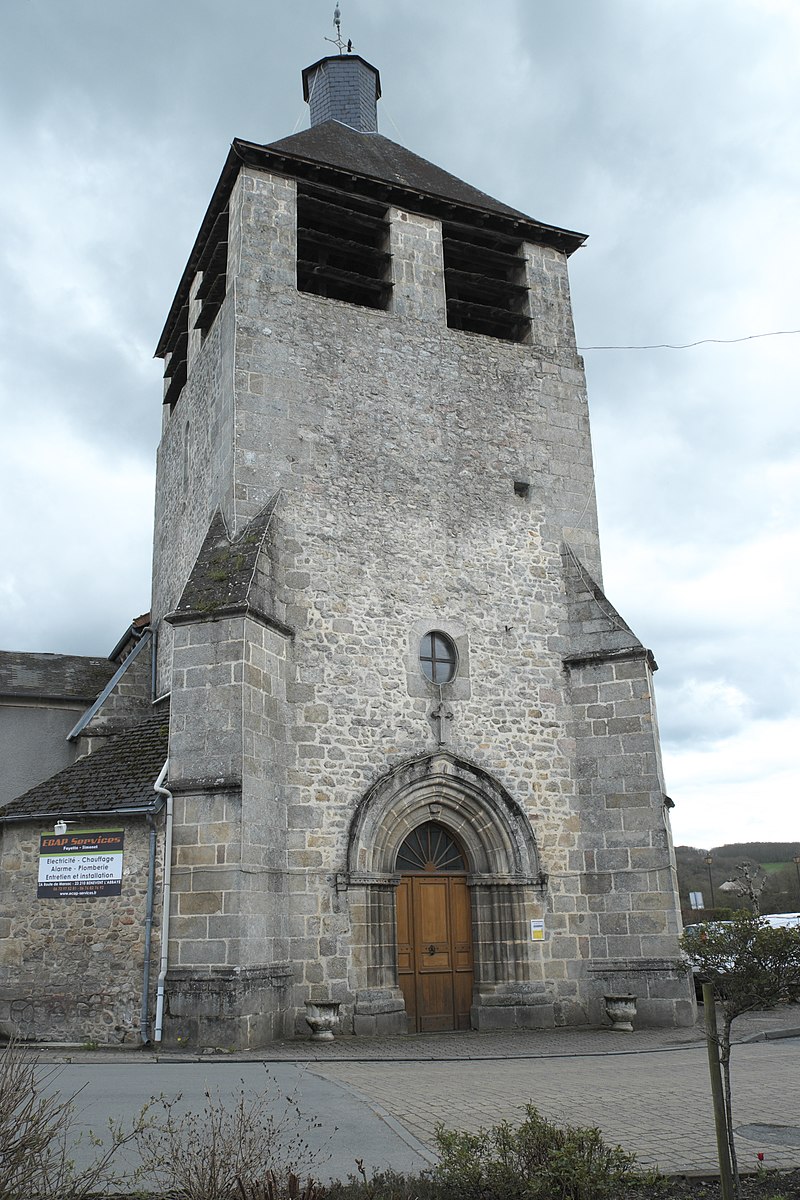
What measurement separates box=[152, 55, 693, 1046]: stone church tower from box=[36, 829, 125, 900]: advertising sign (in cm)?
101

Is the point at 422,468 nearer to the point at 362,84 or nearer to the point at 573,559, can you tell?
the point at 573,559

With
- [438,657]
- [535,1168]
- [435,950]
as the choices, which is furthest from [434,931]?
[535,1168]

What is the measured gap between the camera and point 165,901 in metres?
10.8

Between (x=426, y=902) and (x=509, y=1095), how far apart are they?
17.4 ft

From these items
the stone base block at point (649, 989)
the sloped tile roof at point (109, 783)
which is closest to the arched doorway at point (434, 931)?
the stone base block at point (649, 989)

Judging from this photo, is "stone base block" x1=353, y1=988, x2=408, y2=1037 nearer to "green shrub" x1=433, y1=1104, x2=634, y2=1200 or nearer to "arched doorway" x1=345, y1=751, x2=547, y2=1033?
"arched doorway" x1=345, y1=751, x2=547, y2=1033

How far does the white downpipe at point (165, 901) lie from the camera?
34.0ft

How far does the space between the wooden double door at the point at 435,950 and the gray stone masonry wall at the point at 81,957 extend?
321cm

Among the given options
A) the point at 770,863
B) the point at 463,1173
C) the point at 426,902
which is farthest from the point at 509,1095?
the point at 770,863

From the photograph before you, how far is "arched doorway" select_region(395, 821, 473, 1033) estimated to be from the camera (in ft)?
40.4

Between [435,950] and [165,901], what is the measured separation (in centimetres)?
367

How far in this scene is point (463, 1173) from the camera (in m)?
4.66

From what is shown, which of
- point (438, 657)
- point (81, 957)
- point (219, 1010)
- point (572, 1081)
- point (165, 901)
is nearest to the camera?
point (572, 1081)

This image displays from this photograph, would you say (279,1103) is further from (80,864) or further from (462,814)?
(462,814)
